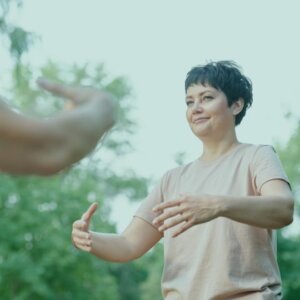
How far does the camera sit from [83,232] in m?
4.07

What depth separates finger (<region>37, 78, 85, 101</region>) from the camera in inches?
63.7

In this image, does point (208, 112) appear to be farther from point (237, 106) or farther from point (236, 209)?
point (236, 209)

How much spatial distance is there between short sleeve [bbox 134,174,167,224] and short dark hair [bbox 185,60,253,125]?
447 millimetres

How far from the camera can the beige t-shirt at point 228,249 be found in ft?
12.9

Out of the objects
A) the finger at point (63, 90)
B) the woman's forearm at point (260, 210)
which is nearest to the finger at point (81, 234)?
the woman's forearm at point (260, 210)

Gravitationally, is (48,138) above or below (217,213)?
above

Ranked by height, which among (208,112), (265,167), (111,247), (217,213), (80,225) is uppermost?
(208,112)

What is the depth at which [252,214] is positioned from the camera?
376cm

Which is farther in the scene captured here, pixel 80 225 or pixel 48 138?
pixel 80 225

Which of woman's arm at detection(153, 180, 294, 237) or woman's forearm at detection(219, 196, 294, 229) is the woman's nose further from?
woman's forearm at detection(219, 196, 294, 229)

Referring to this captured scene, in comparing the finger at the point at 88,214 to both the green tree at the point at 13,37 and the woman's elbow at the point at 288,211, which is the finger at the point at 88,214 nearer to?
the woman's elbow at the point at 288,211

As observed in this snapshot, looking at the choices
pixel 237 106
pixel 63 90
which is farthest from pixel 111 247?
pixel 63 90

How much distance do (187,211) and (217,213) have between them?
136mm

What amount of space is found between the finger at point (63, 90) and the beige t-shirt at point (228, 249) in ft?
7.77
